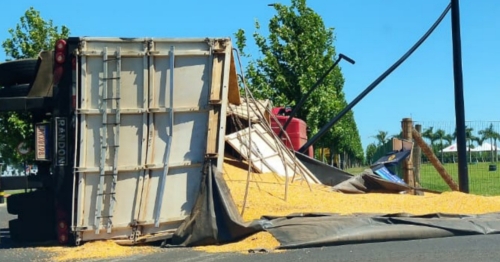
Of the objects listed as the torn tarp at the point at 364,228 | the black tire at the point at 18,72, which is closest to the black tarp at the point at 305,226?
the torn tarp at the point at 364,228

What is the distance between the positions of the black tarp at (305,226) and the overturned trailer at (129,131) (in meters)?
0.30

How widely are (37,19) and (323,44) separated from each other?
37.5 ft

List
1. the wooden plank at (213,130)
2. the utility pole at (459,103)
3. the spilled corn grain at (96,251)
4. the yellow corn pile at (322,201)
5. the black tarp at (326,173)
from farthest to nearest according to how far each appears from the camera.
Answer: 1. the utility pole at (459,103)
2. the black tarp at (326,173)
3. the yellow corn pile at (322,201)
4. the wooden plank at (213,130)
5. the spilled corn grain at (96,251)

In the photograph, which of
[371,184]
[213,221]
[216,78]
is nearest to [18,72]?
[216,78]

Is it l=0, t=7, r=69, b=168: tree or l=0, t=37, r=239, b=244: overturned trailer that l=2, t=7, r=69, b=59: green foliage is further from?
l=0, t=37, r=239, b=244: overturned trailer

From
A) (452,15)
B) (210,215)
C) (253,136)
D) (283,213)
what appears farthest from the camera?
→ (452,15)

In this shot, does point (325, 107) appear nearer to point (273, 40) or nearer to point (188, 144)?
point (273, 40)

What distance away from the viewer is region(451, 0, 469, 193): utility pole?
1395 centimetres

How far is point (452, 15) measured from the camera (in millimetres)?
14453

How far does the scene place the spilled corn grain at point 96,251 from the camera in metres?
8.68

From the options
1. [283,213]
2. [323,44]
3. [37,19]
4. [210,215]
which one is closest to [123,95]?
[210,215]

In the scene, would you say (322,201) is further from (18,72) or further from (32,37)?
(32,37)

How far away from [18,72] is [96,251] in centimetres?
318

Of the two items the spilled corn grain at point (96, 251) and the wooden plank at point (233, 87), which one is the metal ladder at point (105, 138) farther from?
the wooden plank at point (233, 87)
